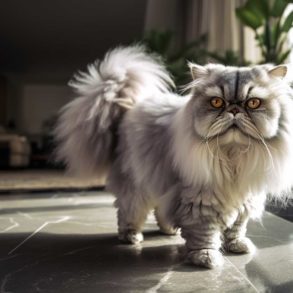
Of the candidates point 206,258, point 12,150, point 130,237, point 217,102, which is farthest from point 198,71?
point 12,150

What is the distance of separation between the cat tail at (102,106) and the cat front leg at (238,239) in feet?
1.91

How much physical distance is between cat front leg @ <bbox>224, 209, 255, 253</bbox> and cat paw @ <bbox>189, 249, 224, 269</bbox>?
173 mm

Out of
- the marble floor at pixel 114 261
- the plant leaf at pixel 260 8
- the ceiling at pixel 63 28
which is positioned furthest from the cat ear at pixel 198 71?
the ceiling at pixel 63 28

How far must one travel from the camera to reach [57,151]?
180 centimetres

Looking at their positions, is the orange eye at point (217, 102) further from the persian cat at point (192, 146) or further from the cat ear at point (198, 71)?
the cat ear at point (198, 71)

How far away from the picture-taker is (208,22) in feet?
15.2

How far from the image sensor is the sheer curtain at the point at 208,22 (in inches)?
147

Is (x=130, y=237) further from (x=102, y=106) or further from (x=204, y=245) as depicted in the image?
(x=102, y=106)

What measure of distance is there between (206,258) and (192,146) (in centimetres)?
36

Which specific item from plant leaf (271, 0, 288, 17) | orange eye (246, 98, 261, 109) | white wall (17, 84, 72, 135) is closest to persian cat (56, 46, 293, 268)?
orange eye (246, 98, 261, 109)

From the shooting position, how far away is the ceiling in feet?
18.6

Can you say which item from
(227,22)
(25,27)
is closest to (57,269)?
(227,22)

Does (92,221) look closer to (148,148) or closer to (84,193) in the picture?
(148,148)

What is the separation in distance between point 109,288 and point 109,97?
81 centimetres
